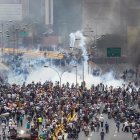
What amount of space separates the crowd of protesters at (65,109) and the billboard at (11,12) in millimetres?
133047

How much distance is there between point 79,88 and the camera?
1977 inches

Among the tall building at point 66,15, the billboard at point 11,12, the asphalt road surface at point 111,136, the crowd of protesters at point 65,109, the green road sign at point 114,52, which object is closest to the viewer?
the asphalt road surface at point 111,136

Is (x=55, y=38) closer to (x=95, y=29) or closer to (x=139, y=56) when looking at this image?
(x=95, y=29)

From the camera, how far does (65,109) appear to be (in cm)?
4238

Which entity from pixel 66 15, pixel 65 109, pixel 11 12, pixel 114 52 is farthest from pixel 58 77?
pixel 11 12

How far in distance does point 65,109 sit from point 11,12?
14996 centimetres

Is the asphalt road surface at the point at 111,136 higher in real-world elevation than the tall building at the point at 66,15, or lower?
lower

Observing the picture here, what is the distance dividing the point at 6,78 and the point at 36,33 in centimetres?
7502

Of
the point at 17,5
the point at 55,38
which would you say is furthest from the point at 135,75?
the point at 17,5

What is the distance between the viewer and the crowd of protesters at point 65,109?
128 ft

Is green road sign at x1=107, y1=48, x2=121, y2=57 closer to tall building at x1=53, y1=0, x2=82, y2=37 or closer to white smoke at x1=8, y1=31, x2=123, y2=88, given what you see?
white smoke at x1=8, y1=31, x2=123, y2=88

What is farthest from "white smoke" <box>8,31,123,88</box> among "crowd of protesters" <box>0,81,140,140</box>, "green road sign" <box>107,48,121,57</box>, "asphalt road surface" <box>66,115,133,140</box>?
"asphalt road surface" <box>66,115,133,140</box>

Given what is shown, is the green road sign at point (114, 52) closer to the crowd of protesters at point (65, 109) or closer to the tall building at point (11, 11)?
the crowd of protesters at point (65, 109)

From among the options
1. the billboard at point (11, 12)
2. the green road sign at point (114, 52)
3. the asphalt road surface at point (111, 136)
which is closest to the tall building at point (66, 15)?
the billboard at point (11, 12)
